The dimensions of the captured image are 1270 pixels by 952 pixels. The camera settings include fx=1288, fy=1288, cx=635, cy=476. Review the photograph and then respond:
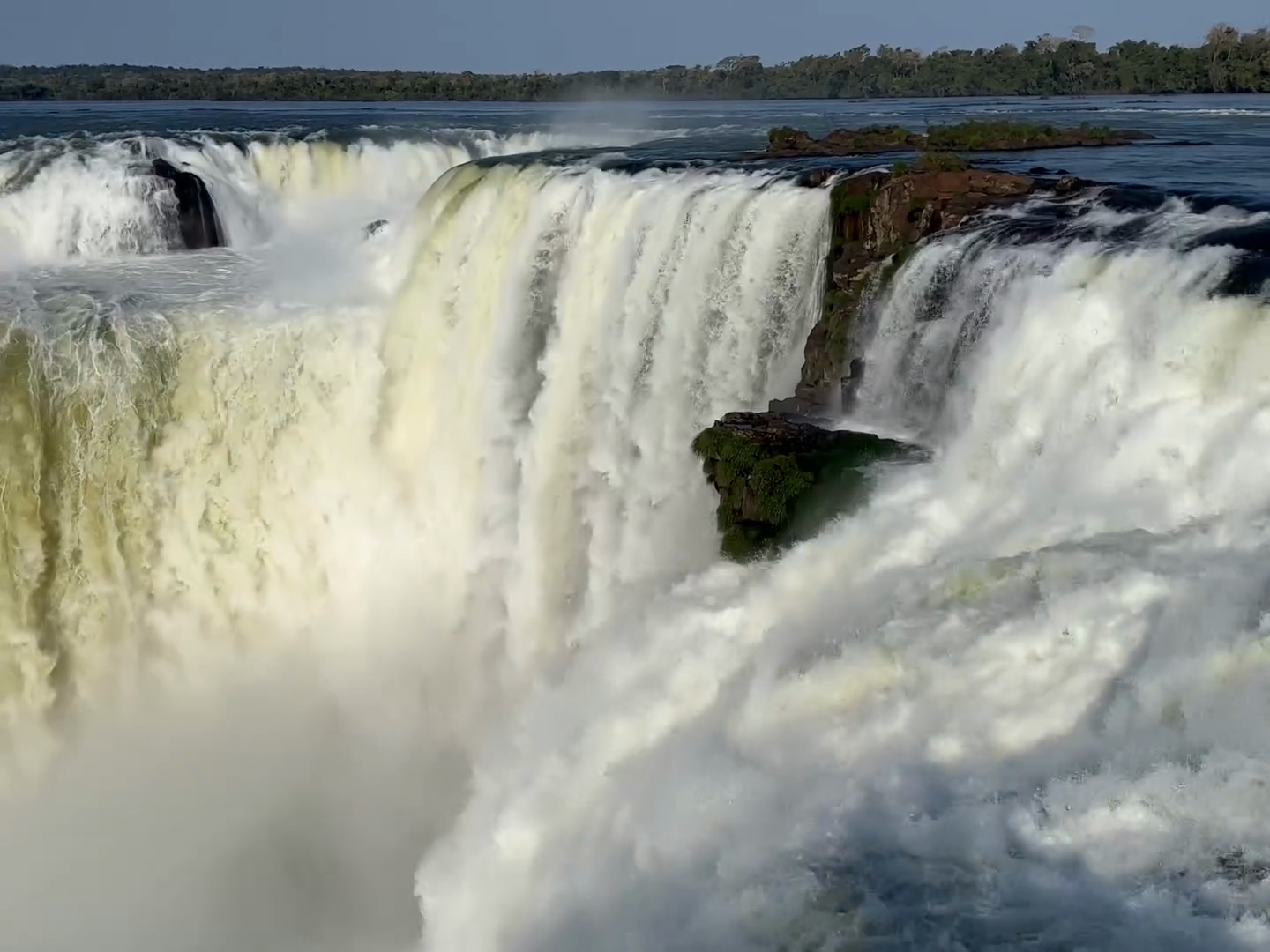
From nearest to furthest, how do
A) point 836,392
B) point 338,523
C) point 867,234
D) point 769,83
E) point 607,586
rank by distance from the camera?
1. point 836,392
2. point 867,234
3. point 607,586
4. point 338,523
5. point 769,83

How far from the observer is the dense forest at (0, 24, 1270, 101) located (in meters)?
43.1

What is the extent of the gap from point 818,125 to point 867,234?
16.8 m

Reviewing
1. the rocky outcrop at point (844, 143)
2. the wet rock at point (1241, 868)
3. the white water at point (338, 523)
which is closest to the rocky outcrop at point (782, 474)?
the white water at point (338, 523)

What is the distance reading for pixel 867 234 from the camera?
9914 mm

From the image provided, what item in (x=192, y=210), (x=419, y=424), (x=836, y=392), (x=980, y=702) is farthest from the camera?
(x=192, y=210)

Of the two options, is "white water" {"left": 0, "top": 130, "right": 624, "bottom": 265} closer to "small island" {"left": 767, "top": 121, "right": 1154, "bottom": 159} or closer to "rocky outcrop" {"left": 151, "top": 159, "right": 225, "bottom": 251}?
"rocky outcrop" {"left": 151, "top": 159, "right": 225, "bottom": 251}

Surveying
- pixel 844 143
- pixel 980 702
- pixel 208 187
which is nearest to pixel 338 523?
pixel 208 187

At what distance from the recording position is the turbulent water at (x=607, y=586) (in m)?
4.97

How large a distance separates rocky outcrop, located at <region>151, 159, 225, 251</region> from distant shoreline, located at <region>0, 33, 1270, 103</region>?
3178 cm

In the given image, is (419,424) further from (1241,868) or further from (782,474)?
(1241,868)

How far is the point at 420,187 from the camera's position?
1939cm

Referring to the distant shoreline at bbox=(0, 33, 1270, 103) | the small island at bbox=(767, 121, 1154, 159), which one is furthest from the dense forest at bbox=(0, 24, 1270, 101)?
the small island at bbox=(767, 121, 1154, 159)

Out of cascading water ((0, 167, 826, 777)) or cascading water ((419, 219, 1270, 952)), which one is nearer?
cascading water ((419, 219, 1270, 952))

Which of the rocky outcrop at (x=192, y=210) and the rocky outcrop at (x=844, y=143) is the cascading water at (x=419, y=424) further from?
the rocky outcrop at (x=844, y=143)
